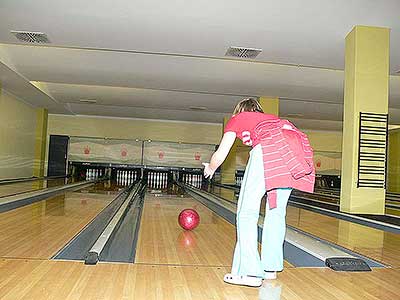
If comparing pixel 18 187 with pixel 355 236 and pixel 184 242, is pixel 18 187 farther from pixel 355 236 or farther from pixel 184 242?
pixel 355 236

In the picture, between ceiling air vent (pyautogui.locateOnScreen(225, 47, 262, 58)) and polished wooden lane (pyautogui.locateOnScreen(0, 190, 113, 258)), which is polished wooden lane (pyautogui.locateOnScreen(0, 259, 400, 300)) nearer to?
polished wooden lane (pyautogui.locateOnScreen(0, 190, 113, 258))

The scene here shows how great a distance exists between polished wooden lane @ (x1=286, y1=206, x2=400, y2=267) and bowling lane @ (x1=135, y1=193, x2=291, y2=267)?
748mm

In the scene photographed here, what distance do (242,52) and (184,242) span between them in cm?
414

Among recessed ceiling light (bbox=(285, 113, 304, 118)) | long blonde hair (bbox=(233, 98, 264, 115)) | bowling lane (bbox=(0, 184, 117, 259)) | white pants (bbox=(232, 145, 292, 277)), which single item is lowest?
bowling lane (bbox=(0, 184, 117, 259))

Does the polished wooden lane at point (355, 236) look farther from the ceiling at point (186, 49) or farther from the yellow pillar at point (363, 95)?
the ceiling at point (186, 49)

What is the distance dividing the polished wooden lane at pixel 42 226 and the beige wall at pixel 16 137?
222 inches

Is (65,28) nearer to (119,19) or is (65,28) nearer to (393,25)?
(119,19)

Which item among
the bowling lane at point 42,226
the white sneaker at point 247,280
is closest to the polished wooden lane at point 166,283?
the white sneaker at point 247,280

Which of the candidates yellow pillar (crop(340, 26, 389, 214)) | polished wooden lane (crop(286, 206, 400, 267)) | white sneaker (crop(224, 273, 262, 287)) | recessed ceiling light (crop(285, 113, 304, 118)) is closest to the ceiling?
yellow pillar (crop(340, 26, 389, 214))

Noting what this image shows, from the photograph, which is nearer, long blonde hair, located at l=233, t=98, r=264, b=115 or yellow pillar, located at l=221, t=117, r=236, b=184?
long blonde hair, located at l=233, t=98, r=264, b=115

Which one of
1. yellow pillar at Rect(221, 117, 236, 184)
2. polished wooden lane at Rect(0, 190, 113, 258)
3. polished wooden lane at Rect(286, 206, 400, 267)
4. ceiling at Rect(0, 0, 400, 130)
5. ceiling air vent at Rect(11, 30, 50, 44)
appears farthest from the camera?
yellow pillar at Rect(221, 117, 236, 184)

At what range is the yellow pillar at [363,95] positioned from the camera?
18.6 feet

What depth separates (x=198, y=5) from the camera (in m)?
5.25

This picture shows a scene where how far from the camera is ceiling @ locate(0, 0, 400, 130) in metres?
5.40
